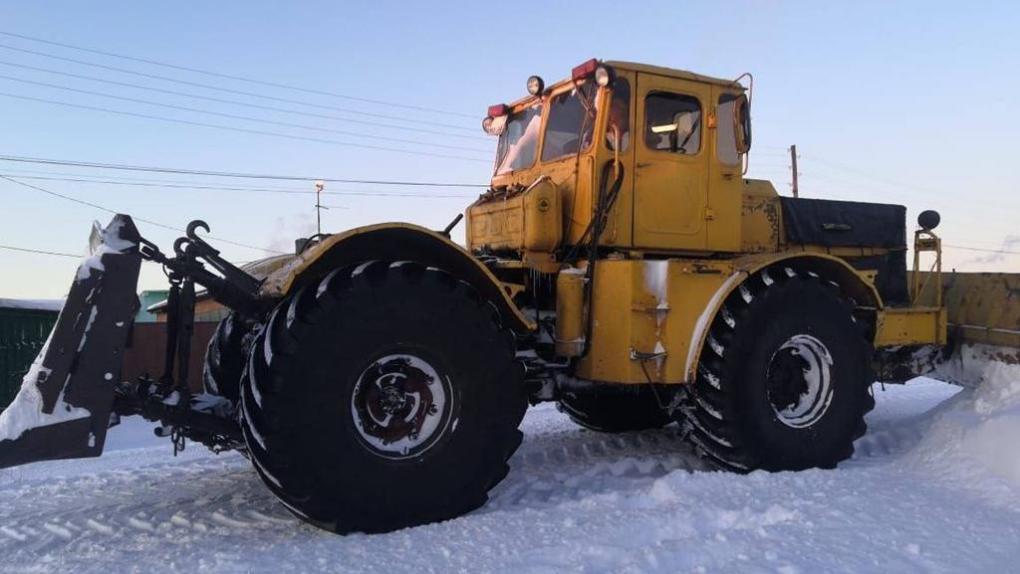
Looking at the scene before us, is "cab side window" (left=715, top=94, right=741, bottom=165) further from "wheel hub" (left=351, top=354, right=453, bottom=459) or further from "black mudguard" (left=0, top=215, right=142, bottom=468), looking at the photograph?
"black mudguard" (left=0, top=215, right=142, bottom=468)

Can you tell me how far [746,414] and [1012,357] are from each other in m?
2.75

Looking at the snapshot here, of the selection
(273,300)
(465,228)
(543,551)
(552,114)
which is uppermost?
(552,114)

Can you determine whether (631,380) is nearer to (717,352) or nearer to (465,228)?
(717,352)

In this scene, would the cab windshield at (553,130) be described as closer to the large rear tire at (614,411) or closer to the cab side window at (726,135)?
the cab side window at (726,135)

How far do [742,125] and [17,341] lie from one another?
465 inches

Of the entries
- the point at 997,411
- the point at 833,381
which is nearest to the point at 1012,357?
the point at 997,411

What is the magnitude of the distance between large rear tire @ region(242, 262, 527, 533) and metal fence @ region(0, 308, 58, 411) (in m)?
10.4

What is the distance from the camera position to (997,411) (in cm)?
583

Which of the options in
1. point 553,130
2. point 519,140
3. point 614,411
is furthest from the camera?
point 614,411

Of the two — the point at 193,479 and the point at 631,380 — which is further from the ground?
the point at 631,380

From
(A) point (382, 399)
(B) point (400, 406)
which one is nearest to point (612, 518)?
(B) point (400, 406)

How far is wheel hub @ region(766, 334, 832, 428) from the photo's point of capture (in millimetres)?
5672

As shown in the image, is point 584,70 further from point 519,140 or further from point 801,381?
point 801,381

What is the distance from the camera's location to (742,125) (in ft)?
19.4
